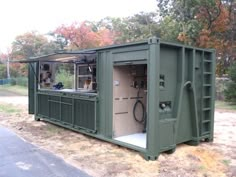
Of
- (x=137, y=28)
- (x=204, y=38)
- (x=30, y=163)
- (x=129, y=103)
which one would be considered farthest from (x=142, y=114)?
(x=137, y=28)

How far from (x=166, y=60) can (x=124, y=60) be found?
2.84ft

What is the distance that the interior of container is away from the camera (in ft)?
20.5

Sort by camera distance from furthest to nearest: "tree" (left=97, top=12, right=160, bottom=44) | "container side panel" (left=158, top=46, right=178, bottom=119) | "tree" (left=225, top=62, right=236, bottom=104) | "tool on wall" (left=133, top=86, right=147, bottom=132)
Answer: "tree" (left=97, top=12, right=160, bottom=44), "tree" (left=225, top=62, right=236, bottom=104), "tool on wall" (left=133, top=86, right=147, bottom=132), "container side panel" (left=158, top=46, right=178, bottom=119)

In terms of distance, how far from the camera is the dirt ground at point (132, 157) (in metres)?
4.49

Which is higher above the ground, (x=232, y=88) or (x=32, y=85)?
(x=32, y=85)

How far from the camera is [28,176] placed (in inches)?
166

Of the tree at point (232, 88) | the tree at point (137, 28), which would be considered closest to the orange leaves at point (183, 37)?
the tree at point (232, 88)

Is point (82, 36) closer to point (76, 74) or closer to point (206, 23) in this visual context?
point (206, 23)

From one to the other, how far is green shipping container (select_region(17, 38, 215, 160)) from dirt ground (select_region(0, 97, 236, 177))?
202 millimetres

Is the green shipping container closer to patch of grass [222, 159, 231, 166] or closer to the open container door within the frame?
patch of grass [222, 159, 231, 166]

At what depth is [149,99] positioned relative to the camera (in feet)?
16.5

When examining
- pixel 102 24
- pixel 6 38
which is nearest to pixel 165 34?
pixel 102 24

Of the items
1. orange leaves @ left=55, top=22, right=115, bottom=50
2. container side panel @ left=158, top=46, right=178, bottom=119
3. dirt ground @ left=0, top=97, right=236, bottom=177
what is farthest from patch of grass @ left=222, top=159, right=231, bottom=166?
orange leaves @ left=55, top=22, right=115, bottom=50

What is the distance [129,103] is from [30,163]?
273 centimetres
